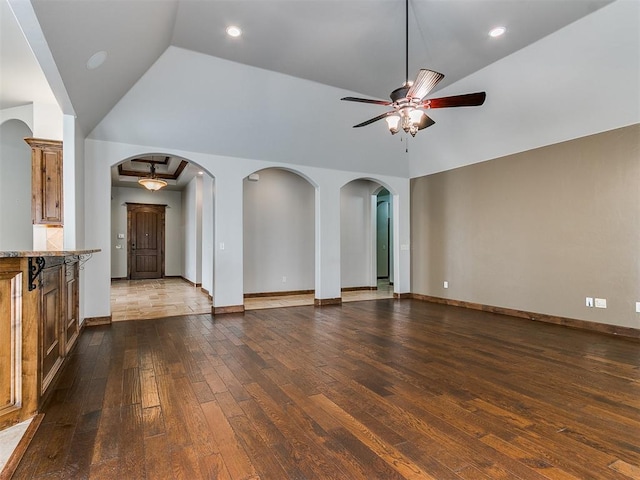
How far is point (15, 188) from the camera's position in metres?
5.64

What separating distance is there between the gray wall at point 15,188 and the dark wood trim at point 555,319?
753cm

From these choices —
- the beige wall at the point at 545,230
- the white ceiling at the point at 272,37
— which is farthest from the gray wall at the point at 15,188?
the beige wall at the point at 545,230

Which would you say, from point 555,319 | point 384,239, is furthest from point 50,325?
point 384,239

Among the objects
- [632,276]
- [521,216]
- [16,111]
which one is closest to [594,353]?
[632,276]

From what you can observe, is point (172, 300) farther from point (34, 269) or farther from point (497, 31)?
point (497, 31)

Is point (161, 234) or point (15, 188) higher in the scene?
point (15, 188)

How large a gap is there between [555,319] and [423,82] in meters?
4.18

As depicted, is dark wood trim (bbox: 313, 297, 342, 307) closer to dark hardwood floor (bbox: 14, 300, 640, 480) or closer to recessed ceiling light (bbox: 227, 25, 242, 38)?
dark hardwood floor (bbox: 14, 300, 640, 480)

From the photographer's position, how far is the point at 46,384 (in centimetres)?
275

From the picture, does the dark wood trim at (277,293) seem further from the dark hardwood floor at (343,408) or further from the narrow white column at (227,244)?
the dark hardwood floor at (343,408)

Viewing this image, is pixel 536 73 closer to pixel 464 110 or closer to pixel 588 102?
pixel 588 102

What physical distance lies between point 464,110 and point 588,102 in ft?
5.44

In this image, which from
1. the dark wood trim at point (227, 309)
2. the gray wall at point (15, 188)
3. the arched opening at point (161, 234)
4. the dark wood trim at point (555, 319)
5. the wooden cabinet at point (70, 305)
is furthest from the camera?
the arched opening at point (161, 234)

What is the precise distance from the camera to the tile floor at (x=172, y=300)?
6.09 m
